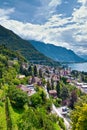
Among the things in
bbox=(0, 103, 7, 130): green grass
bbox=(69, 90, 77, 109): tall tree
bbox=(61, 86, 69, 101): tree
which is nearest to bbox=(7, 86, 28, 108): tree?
bbox=(0, 103, 7, 130): green grass

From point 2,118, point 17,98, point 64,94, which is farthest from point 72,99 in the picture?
point 2,118

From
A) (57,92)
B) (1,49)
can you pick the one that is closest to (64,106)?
(57,92)

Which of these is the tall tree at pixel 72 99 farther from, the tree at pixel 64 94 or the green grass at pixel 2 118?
the green grass at pixel 2 118

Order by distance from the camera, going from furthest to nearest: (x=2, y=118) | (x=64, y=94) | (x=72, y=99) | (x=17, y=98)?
(x=64, y=94) → (x=72, y=99) → (x=17, y=98) → (x=2, y=118)

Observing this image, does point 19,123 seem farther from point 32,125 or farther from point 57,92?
point 57,92

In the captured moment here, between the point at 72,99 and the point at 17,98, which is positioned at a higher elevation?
the point at 17,98

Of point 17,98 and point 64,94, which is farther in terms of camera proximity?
point 64,94

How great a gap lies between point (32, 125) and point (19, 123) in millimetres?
2798

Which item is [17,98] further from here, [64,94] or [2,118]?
[64,94]

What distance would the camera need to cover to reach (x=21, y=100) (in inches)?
3501

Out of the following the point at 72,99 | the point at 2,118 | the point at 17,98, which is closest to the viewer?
the point at 2,118

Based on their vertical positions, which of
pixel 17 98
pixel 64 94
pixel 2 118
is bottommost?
pixel 64 94

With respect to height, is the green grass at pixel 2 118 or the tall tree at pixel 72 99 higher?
the green grass at pixel 2 118

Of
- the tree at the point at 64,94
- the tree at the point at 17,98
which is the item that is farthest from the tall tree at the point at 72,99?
the tree at the point at 17,98
